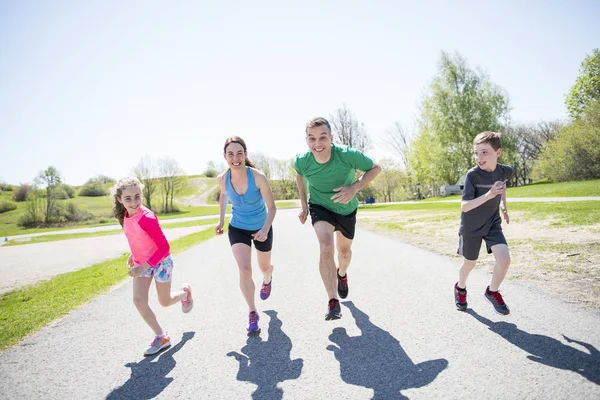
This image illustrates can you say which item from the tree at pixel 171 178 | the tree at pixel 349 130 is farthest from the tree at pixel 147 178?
the tree at pixel 349 130

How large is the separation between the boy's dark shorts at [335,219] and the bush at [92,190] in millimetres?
90653

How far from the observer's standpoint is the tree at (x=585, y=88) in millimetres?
37688

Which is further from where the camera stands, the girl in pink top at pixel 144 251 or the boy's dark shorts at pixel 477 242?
the boy's dark shorts at pixel 477 242

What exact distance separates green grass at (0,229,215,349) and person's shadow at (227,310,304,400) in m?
3.05

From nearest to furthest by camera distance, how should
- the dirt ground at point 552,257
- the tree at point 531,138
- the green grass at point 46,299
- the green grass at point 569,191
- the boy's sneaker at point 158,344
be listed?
the boy's sneaker at point 158,344 < the dirt ground at point 552,257 < the green grass at point 46,299 < the green grass at point 569,191 < the tree at point 531,138

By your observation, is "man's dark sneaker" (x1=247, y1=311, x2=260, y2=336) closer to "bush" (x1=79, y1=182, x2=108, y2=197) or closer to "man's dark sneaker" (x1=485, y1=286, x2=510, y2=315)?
"man's dark sneaker" (x1=485, y1=286, x2=510, y2=315)

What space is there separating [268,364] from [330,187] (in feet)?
7.15

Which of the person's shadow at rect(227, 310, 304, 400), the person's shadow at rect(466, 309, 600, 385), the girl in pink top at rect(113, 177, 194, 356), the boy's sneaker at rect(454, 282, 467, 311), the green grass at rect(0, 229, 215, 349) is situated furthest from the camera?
the green grass at rect(0, 229, 215, 349)

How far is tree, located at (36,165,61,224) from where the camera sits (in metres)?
50.9

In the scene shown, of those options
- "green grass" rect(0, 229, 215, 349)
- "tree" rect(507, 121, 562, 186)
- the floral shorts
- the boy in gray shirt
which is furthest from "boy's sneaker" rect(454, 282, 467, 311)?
"tree" rect(507, 121, 562, 186)

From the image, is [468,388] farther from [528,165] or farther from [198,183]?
[198,183]

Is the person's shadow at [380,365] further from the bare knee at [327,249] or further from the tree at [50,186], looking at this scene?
the tree at [50,186]

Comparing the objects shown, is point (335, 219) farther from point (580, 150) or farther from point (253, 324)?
point (580, 150)

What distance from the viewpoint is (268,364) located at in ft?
9.55
